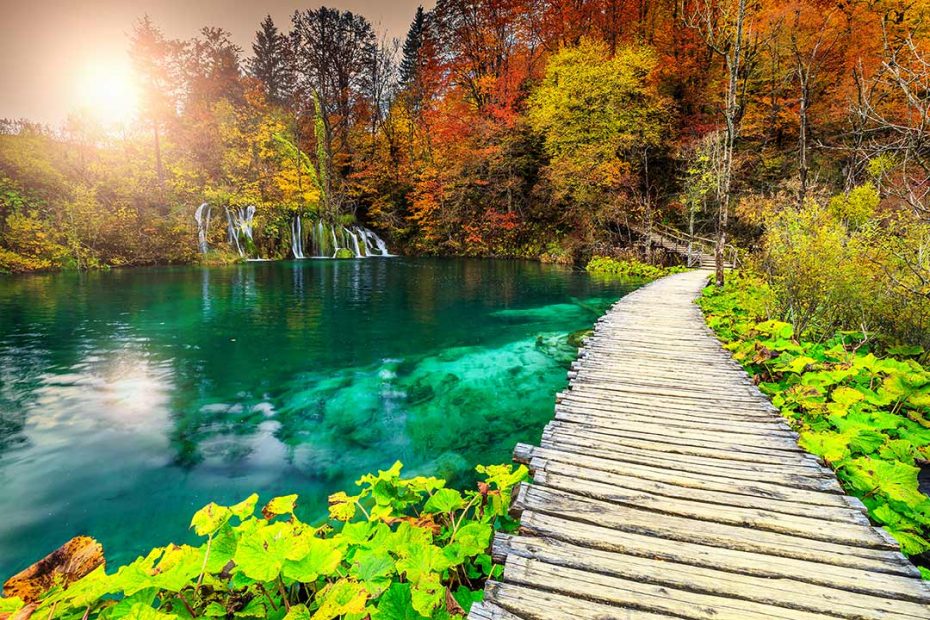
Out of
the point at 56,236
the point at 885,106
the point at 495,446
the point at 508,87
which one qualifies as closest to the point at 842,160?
the point at 885,106

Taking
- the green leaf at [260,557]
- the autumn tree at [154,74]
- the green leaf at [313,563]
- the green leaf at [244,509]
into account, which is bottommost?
the green leaf at [244,509]

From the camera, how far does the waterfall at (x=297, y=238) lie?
25969 mm

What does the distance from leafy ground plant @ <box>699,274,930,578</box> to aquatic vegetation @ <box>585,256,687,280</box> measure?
41.4 feet

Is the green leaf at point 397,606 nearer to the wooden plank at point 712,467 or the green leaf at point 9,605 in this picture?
the green leaf at point 9,605

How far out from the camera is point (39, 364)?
693 centimetres

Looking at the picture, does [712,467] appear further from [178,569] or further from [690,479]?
[178,569]

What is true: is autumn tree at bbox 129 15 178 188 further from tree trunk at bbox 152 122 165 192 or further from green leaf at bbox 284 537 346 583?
green leaf at bbox 284 537 346 583

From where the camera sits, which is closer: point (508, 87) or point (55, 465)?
point (55, 465)

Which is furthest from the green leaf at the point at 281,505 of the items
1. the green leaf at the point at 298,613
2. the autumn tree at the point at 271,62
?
the autumn tree at the point at 271,62

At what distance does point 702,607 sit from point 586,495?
0.85 m

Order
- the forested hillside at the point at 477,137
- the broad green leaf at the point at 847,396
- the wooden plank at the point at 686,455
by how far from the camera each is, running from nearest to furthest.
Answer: the wooden plank at the point at 686,455 → the broad green leaf at the point at 847,396 → the forested hillside at the point at 477,137

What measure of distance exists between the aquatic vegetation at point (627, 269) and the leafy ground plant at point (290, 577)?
58.7 feet

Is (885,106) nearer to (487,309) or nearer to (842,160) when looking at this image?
(842,160)

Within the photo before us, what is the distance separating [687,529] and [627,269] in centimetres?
1885
